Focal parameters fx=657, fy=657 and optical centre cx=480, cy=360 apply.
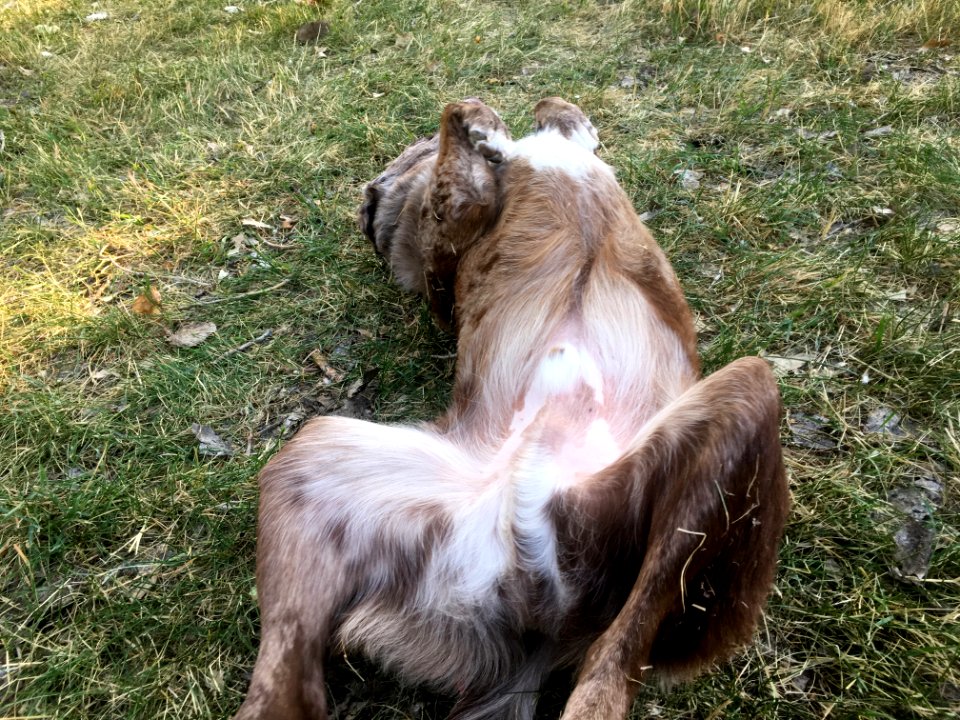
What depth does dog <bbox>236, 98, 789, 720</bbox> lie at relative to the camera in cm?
165

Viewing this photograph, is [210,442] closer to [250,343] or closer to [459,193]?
[250,343]

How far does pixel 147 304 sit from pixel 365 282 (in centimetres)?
104

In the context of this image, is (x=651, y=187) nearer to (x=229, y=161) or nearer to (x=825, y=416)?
(x=825, y=416)

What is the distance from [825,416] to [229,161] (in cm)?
342

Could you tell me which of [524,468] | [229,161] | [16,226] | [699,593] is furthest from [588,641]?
[16,226]

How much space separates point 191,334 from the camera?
3.07 meters

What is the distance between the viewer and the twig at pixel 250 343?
9.75 feet

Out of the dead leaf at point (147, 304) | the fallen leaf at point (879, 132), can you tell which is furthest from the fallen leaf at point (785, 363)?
the dead leaf at point (147, 304)

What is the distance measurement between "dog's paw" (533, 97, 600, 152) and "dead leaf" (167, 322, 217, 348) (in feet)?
5.90

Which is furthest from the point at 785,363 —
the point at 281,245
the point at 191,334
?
the point at 191,334

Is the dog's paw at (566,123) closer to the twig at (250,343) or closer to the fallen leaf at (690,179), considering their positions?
the fallen leaf at (690,179)

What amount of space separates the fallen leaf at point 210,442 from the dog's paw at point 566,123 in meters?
1.95

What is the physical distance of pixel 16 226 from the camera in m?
3.60

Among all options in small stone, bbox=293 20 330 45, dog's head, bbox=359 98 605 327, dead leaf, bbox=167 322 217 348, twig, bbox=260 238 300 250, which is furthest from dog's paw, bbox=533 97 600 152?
small stone, bbox=293 20 330 45
